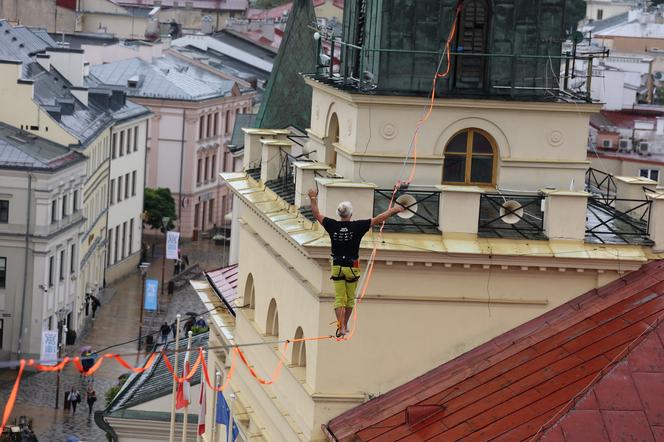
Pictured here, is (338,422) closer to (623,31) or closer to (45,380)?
(45,380)

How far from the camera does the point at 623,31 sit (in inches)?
6122

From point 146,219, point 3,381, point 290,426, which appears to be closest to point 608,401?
point 290,426

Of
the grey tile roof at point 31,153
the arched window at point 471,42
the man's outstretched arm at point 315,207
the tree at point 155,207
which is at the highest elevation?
the arched window at point 471,42

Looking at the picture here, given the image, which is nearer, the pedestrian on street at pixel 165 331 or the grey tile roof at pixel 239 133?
the pedestrian on street at pixel 165 331

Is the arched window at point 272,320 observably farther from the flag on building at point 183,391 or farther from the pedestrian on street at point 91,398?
the pedestrian on street at point 91,398

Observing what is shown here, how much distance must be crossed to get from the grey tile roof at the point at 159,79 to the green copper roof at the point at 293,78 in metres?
66.3

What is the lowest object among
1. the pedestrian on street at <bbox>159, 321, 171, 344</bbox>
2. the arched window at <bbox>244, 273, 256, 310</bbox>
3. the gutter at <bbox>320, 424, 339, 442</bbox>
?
the pedestrian on street at <bbox>159, 321, 171, 344</bbox>

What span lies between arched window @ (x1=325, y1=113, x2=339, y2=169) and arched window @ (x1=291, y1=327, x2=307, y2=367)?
2.96 metres

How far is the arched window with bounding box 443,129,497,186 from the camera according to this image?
33.9 meters

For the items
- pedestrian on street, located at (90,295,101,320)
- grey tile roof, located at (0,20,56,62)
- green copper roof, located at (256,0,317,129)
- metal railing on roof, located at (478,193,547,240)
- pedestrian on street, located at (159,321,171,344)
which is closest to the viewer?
metal railing on roof, located at (478,193,547,240)

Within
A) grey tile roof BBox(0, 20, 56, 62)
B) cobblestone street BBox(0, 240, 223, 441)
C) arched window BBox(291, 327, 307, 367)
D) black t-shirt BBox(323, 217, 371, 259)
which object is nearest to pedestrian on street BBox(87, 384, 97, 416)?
cobblestone street BBox(0, 240, 223, 441)

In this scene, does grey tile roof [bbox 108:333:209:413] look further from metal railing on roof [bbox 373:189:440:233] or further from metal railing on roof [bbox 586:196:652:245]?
metal railing on roof [bbox 373:189:440:233]

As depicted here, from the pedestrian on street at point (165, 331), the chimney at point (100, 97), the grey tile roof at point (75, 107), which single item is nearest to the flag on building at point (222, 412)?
the pedestrian on street at point (165, 331)

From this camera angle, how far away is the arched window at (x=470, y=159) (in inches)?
1335
